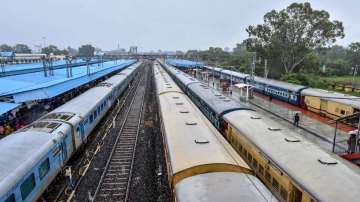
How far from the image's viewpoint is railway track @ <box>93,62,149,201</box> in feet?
48.0

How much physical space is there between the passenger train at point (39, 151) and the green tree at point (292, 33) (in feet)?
155

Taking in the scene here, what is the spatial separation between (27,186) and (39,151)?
1737mm

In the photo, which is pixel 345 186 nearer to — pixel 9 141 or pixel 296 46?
pixel 9 141

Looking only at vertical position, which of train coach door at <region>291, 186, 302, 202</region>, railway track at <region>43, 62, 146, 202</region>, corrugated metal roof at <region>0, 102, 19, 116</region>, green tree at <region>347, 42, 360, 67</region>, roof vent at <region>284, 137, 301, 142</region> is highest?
green tree at <region>347, 42, 360, 67</region>

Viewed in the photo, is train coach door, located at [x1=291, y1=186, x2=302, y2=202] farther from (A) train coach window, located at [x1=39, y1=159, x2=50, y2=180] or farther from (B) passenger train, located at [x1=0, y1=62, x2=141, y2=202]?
(A) train coach window, located at [x1=39, y1=159, x2=50, y2=180]

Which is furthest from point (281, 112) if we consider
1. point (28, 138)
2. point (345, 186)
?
point (28, 138)

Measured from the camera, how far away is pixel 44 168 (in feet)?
42.3

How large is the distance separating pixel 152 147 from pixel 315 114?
73.3 feet

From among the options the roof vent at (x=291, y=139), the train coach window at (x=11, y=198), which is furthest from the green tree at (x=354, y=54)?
the train coach window at (x=11, y=198)

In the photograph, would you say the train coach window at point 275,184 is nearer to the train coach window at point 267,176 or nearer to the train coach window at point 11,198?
the train coach window at point 267,176

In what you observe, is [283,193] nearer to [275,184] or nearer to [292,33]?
A: [275,184]

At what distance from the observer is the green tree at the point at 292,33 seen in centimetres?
5238

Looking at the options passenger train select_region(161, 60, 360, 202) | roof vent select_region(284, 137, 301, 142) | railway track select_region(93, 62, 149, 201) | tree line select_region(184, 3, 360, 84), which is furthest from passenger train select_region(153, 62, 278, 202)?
tree line select_region(184, 3, 360, 84)

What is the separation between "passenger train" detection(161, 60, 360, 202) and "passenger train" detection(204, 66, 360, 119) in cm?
1144
